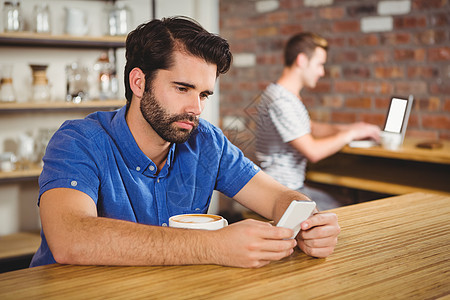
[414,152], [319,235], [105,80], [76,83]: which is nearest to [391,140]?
[414,152]

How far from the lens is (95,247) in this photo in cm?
104

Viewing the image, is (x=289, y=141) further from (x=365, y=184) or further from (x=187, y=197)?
(x=187, y=197)

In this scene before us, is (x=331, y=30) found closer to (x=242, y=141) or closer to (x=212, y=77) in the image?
(x=242, y=141)

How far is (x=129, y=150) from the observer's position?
1.41m

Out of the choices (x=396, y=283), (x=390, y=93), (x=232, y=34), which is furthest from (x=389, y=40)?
(x=396, y=283)

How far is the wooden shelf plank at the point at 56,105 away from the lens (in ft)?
9.25

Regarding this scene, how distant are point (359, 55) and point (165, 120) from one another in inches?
103

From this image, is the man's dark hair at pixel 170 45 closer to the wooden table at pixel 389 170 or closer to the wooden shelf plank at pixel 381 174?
the wooden table at pixel 389 170

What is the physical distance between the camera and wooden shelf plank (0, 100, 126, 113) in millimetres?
2818

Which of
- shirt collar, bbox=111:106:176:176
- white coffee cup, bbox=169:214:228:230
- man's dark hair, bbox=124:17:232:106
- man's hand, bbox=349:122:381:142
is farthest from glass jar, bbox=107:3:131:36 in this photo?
white coffee cup, bbox=169:214:228:230

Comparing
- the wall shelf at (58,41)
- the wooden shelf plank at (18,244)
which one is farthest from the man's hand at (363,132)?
the wooden shelf plank at (18,244)

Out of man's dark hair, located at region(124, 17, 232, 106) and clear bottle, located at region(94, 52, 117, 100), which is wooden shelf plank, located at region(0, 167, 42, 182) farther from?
man's dark hair, located at region(124, 17, 232, 106)

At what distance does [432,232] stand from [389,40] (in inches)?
97.9

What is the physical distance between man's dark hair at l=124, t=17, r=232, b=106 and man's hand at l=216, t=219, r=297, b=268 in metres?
0.54
